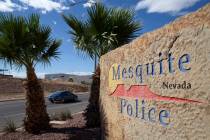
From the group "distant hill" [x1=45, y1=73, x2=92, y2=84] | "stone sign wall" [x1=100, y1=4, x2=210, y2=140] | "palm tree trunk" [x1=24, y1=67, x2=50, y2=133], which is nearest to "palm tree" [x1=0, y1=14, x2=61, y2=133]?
"palm tree trunk" [x1=24, y1=67, x2=50, y2=133]

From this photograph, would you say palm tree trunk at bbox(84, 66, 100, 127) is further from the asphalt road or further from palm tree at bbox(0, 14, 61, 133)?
the asphalt road

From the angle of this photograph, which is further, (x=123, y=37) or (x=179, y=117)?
(x=123, y=37)

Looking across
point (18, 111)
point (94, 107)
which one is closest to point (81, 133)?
point (94, 107)

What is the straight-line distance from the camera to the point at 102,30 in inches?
450

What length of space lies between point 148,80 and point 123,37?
5903mm

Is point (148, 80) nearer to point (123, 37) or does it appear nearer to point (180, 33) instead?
point (180, 33)

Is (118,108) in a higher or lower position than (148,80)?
lower

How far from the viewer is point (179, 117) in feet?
16.8

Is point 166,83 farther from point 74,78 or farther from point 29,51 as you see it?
point 74,78

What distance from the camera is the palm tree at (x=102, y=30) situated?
37.3 feet

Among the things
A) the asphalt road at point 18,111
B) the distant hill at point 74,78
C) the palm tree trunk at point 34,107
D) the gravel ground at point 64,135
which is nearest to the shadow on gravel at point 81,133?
the gravel ground at point 64,135

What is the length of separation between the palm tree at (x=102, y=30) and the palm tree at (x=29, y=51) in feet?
4.04

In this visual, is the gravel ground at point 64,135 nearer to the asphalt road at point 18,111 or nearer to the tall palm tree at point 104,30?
the tall palm tree at point 104,30

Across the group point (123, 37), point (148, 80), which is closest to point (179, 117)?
point (148, 80)
